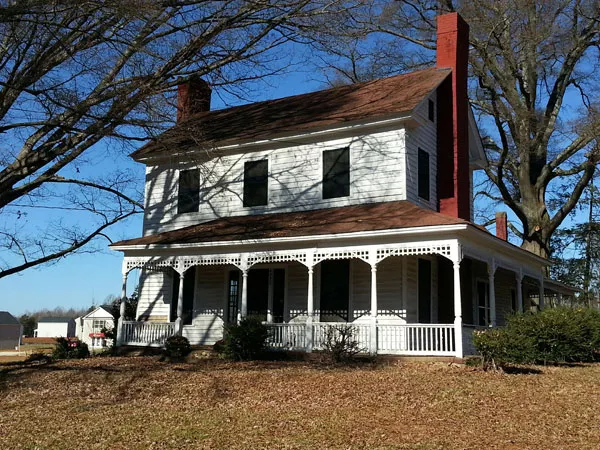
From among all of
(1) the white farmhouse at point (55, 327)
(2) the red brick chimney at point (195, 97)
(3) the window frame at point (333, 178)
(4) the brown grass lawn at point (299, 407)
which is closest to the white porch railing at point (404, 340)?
(4) the brown grass lawn at point (299, 407)

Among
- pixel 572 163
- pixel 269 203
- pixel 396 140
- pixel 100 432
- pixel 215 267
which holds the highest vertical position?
pixel 572 163

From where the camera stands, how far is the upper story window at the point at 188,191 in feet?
68.7

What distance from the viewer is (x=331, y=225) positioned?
16203 mm

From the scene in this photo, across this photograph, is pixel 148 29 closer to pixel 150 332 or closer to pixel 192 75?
pixel 192 75

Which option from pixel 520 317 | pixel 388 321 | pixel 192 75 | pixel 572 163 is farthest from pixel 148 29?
pixel 572 163

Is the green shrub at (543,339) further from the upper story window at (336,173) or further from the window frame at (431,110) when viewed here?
the window frame at (431,110)

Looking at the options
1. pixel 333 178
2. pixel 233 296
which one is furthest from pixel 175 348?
→ pixel 333 178

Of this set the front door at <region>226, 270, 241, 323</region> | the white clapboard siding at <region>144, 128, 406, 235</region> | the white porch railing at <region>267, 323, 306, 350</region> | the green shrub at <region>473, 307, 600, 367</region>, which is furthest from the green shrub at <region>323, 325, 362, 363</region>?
the front door at <region>226, 270, 241, 323</region>

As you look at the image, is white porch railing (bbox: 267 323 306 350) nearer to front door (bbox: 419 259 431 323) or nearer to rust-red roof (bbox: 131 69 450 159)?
front door (bbox: 419 259 431 323)

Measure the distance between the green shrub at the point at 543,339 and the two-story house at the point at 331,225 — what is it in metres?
1.09

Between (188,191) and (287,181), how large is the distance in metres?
3.90

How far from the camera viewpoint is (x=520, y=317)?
15703 millimetres

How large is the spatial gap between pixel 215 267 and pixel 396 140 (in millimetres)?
6927

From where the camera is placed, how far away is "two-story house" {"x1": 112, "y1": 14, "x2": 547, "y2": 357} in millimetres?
15641
